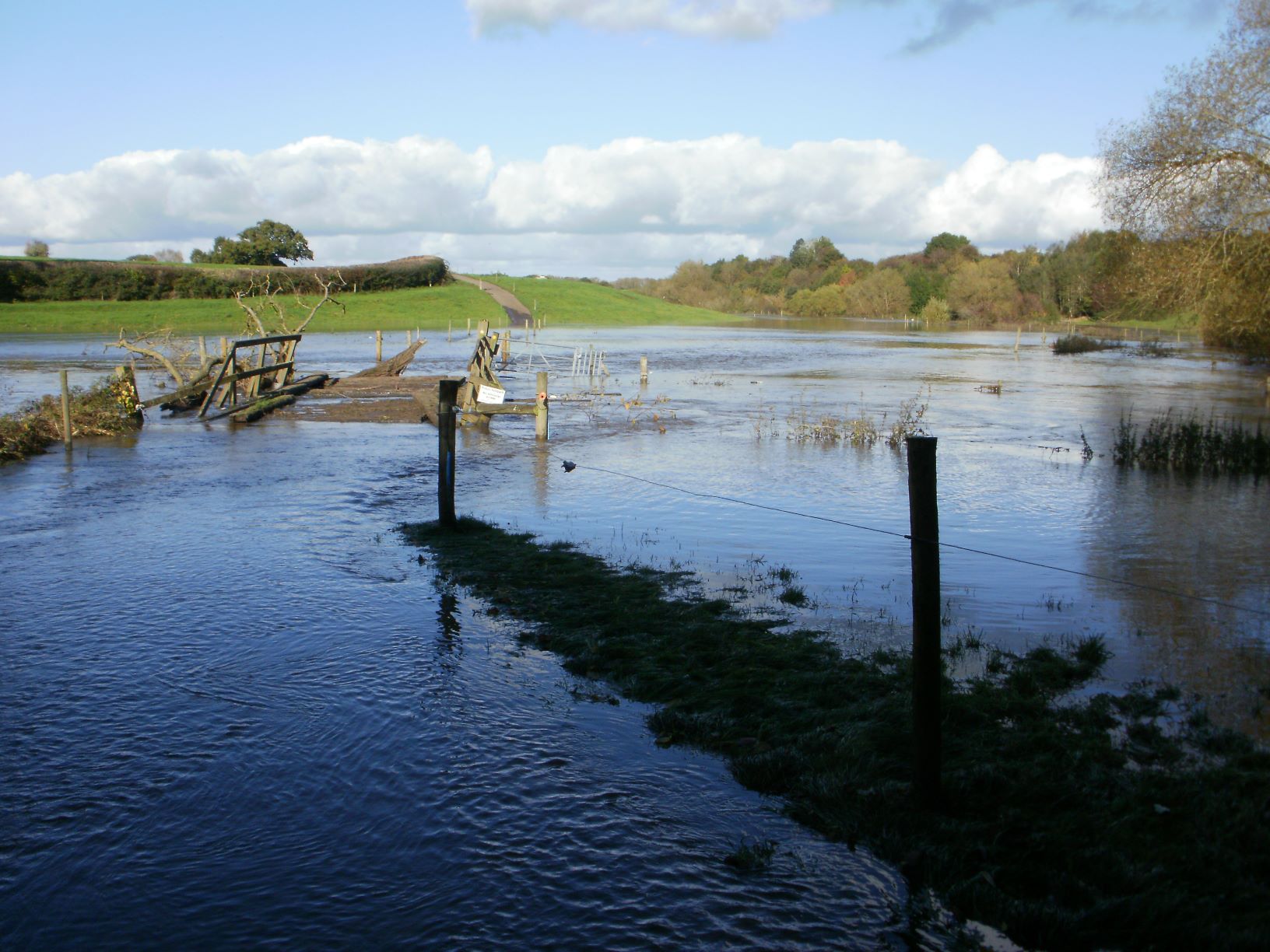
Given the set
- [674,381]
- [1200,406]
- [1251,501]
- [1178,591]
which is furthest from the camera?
[674,381]

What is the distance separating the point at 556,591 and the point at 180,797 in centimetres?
427

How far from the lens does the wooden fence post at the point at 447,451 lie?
1201cm

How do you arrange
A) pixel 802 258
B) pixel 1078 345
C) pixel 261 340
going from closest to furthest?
pixel 261 340 → pixel 1078 345 → pixel 802 258

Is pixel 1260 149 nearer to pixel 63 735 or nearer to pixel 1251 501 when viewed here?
pixel 1251 501

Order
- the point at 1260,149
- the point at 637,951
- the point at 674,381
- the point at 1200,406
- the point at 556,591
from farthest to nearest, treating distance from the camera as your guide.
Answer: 1. the point at 674,381
2. the point at 1200,406
3. the point at 1260,149
4. the point at 556,591
5. the point at 637,951

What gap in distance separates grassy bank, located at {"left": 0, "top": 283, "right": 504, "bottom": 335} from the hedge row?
2417 mm

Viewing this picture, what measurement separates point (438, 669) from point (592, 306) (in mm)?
126158

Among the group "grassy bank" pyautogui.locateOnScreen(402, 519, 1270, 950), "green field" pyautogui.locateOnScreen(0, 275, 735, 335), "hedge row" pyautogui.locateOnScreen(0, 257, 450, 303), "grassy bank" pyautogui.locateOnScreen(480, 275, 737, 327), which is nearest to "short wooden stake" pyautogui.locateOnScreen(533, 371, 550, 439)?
"grassy bank" pyautogui.locateOnScreen(402, 519, 1270, 950)

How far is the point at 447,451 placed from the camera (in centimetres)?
1208

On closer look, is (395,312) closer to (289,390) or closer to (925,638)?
(289,390)

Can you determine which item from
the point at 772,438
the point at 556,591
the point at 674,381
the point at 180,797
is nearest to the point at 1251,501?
the point at 772,438

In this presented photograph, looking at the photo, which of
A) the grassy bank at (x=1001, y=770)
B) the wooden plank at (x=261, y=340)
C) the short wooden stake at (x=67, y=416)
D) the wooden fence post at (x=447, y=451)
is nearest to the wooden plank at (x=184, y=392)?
the wooden plank at (x=261, y=340)

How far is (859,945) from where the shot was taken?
4383 millimetres

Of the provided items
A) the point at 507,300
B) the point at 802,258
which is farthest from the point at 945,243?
the point at 507,300
